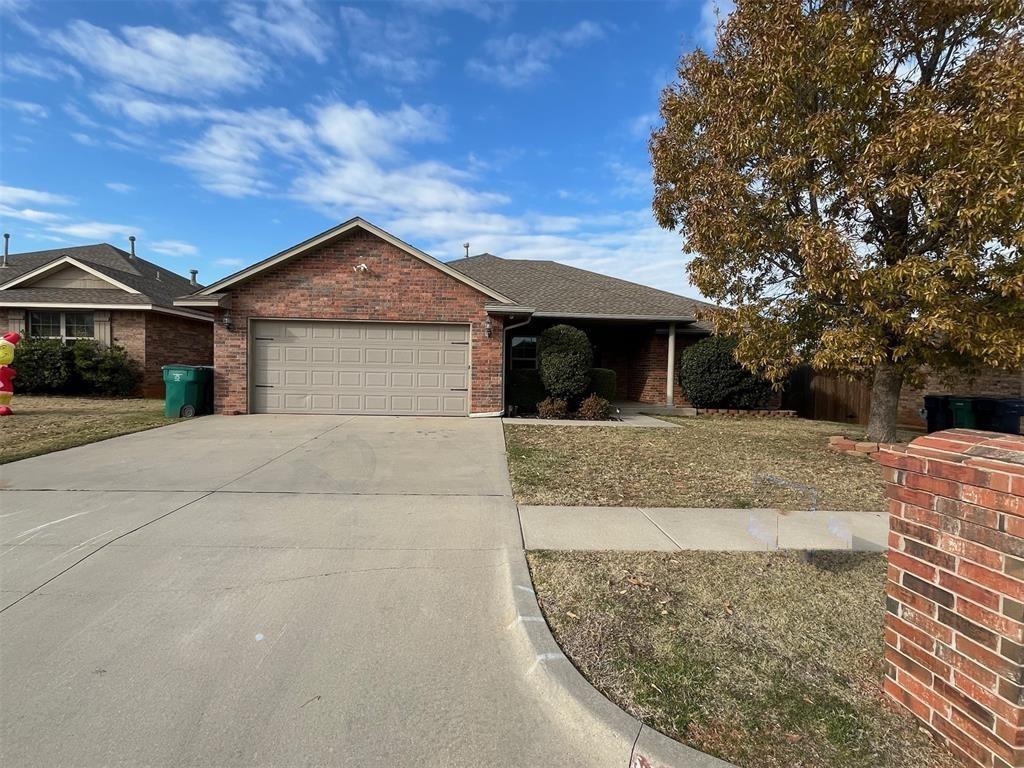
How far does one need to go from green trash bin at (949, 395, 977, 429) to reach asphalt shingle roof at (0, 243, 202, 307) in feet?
64.4

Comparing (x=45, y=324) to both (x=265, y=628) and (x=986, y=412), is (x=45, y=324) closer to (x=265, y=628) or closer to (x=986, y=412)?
(x=265, y=628)

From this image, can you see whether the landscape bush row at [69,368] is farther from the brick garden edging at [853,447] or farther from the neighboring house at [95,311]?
the brick garden edging at [853,447]

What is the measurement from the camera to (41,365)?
50.8ft

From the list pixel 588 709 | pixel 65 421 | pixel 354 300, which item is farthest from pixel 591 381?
pixel 588 709

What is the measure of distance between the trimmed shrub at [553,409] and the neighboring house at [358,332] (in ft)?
3.46

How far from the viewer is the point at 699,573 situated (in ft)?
12.6

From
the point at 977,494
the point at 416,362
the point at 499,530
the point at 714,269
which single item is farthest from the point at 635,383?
the point at 977,494

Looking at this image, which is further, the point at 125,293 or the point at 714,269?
the point at 125,293

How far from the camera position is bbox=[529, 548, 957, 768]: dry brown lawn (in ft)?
7.30

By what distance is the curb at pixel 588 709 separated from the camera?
212 cm

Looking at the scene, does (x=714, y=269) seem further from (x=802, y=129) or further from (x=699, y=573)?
(x=699, y=573)

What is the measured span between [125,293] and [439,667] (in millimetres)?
18494

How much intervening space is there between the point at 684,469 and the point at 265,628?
18.5 ft

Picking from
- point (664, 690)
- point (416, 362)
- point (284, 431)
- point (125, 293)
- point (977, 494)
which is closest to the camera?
point (977, 494)
